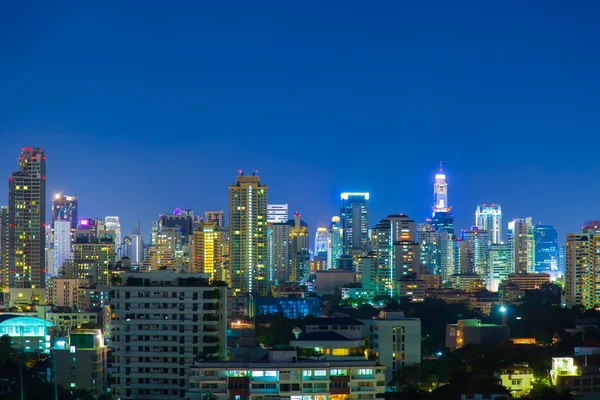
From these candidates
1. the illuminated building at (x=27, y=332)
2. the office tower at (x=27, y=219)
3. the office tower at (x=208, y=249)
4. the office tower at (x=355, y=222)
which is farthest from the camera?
the office tower at (x=355, y=222)

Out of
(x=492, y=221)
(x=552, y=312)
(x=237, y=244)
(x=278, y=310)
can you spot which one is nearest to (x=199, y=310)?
(x=552, y=312)

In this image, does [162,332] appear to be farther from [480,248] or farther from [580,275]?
[480,248]

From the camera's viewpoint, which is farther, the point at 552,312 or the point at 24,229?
the point at 24,229

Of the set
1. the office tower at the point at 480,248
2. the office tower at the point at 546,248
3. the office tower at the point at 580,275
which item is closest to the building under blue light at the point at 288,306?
the office tower at the point at 580,275

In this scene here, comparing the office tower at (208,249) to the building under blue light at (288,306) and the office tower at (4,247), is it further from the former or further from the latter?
the building under blue light at (288,306)

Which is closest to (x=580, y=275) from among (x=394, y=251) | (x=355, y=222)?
(x=394, y=251)

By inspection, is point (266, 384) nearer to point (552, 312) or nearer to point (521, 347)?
point (521, 347)

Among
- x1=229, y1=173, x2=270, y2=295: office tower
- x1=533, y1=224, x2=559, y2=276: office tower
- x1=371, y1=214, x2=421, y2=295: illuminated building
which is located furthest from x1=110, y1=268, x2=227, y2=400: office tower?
x1=533, y1=224, x2=559, y2=276: office tower
